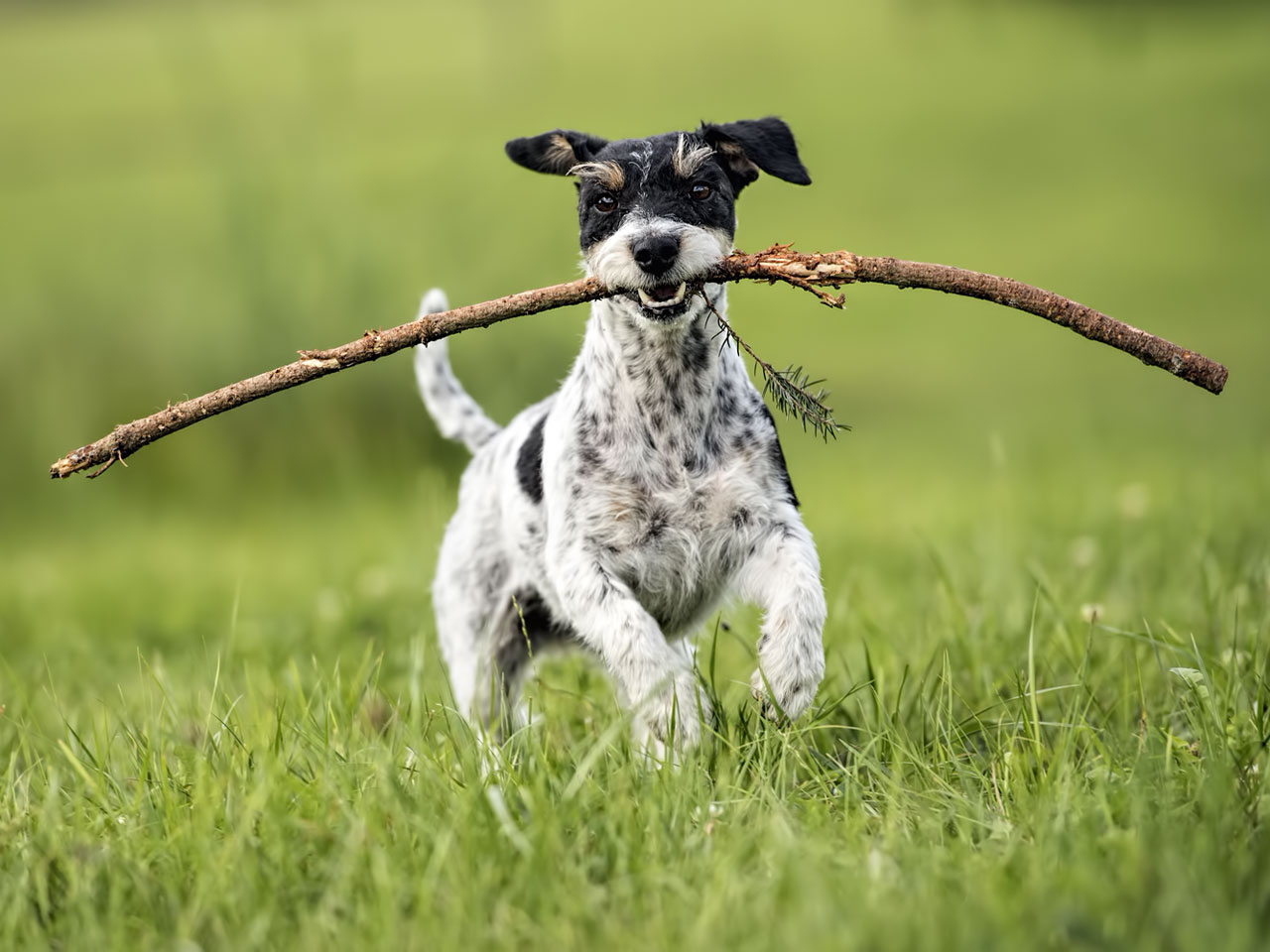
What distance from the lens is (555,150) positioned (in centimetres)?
487

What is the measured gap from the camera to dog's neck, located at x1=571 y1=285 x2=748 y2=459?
4.27 meters

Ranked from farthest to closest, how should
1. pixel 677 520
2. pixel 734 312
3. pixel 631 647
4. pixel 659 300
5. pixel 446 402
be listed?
1. pixel 734 312
2. pixel 446 402
3. pixel 677 520
4. pixel 659 300
5. pixel 631 647

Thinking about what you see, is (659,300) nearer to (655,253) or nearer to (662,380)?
(655,253)

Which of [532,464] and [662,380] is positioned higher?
[662,380]

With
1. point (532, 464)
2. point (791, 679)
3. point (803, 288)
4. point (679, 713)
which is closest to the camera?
point (803, 288)

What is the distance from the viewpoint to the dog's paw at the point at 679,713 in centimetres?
350

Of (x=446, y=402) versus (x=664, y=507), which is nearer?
(x=664, y=507)

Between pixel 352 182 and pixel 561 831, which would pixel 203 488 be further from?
pixel 561 831

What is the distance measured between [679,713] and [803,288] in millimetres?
1299

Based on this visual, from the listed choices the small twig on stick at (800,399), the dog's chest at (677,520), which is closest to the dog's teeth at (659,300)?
the small twig on stick at (800,399)

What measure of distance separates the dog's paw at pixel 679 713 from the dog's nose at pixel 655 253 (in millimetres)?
1269

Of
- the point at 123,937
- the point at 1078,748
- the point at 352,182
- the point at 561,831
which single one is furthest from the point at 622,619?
the point at 352,182

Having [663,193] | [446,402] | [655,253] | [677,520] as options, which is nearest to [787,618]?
[677,520]

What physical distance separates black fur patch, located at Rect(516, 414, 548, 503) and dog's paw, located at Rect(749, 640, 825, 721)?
4.43 feet
